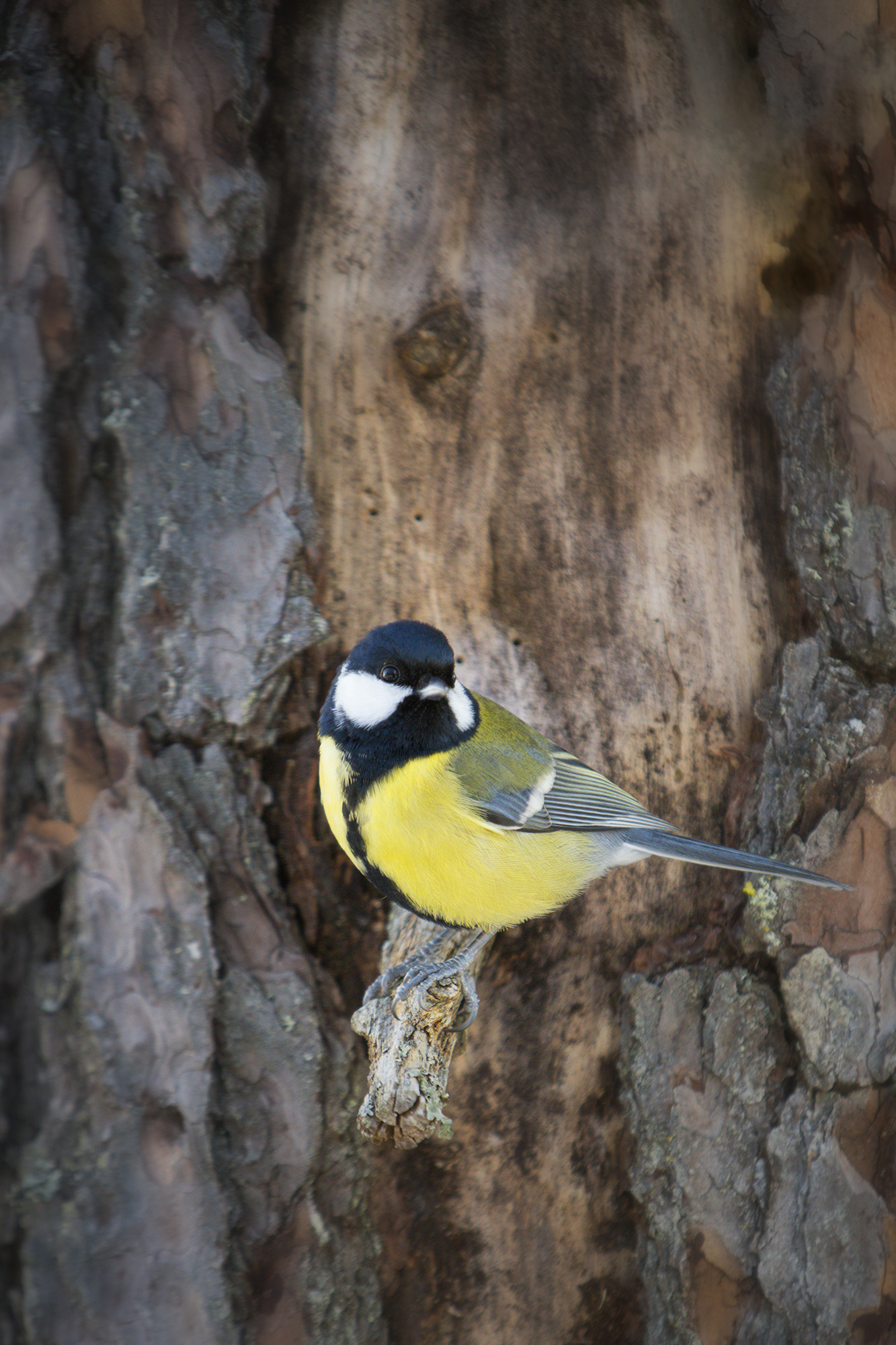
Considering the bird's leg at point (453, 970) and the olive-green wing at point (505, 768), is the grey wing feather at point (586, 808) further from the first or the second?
the bird's leg at point (453, 970)

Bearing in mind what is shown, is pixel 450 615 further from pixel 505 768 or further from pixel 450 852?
pixel 450 852

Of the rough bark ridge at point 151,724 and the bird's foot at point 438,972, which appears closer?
the rough bark ridge at point 151,724

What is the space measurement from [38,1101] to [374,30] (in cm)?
213

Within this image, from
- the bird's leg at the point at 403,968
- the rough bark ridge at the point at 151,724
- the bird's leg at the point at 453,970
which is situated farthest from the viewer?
the bird's leg at the point at 403,968

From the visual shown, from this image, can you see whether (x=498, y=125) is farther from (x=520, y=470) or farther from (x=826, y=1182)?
(x=826, y=1182)

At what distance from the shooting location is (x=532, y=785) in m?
1.76

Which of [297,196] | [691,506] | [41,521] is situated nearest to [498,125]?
[297,196]

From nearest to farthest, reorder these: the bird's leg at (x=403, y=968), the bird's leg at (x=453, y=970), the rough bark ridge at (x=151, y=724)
A: 1. the rough bark ridge at (x=151, y=724)
2. the bird's leg at (x=453, y=970)
3. the bird's leg at (x=403, y=968)

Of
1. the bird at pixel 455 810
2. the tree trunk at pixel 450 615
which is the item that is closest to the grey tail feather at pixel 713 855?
the bird at pixel 455 810

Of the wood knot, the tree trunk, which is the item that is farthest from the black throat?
the wood knot

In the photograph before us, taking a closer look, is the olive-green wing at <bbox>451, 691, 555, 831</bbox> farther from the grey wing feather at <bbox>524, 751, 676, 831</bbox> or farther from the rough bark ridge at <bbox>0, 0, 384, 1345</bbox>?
the rough bark ridge at <bbox>0, 0, 384, 1345</bbox>

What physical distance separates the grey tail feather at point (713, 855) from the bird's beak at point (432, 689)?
0.48 meters

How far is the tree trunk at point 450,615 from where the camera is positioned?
147 centimetres

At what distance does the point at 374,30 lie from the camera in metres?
1.66
